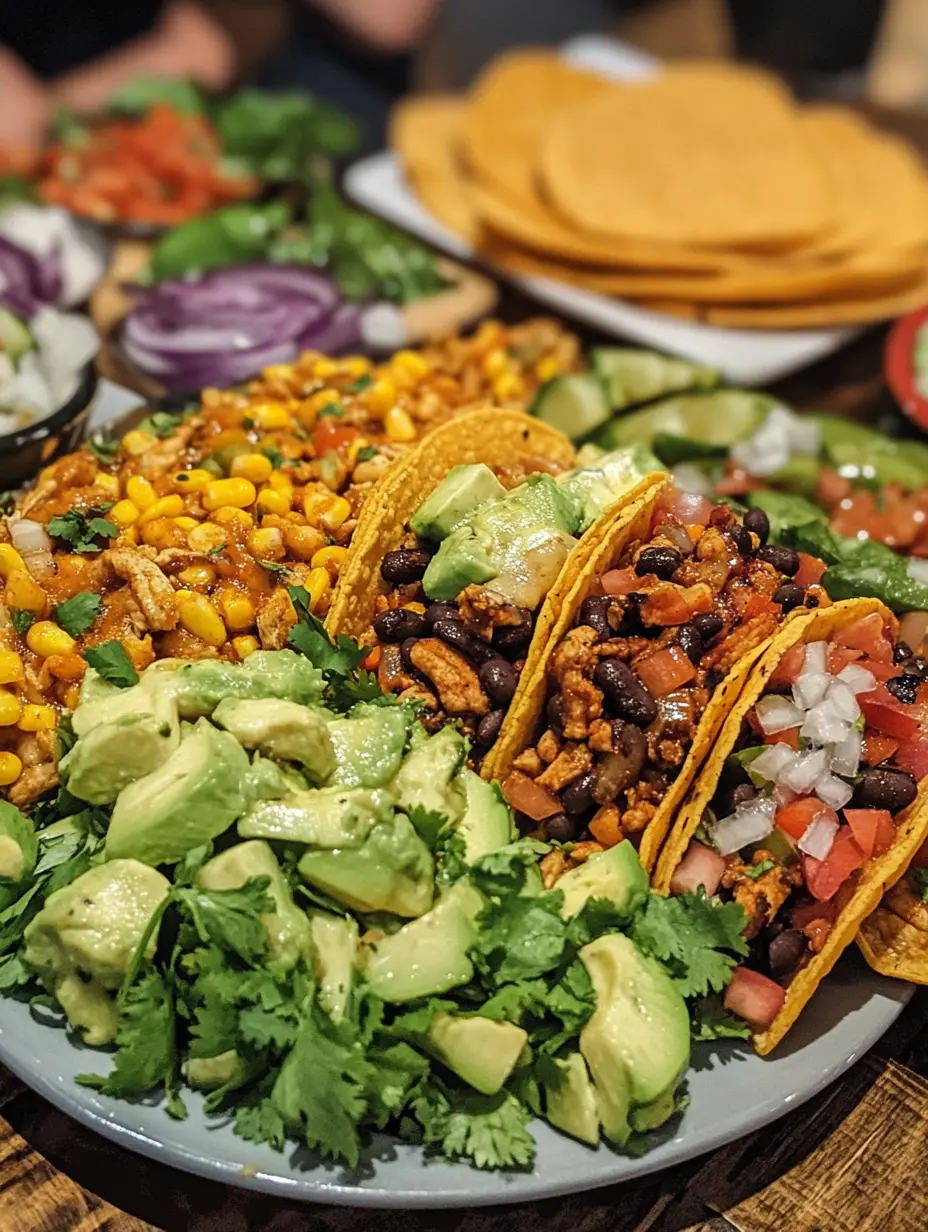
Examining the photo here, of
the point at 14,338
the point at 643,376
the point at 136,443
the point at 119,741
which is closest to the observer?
the point at 119,741

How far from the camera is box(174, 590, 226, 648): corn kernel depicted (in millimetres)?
2713

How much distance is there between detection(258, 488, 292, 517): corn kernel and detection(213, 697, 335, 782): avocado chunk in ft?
2.37

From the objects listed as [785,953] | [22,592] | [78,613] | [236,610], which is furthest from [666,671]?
[22,592]

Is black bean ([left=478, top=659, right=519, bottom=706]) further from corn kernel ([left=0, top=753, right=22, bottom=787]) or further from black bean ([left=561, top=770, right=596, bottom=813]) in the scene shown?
corn kernel ([left=0, top=753, right=22, bottom=787])

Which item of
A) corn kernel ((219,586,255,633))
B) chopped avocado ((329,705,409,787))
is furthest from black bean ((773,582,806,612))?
corn kernel ((219,586,255,633))

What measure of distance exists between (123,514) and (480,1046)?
1631 mm

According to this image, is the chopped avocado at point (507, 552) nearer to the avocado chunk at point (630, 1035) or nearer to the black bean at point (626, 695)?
the black bean at point (626, 695)

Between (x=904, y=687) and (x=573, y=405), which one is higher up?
(x=904, y=687)

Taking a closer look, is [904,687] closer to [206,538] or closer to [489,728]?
[489,728]

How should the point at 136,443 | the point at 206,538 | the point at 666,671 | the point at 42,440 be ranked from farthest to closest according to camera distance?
the point at 42,440, the point at 136,443, the point at 206,538, the point at 666,671

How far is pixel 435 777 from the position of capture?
247cm


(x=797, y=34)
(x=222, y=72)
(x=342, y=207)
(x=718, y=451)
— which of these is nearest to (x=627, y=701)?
(x=718, y=451)

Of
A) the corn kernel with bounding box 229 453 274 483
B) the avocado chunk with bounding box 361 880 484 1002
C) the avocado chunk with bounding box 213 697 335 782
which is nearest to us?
the avocado chunk with bounding box 361 880 484 1002

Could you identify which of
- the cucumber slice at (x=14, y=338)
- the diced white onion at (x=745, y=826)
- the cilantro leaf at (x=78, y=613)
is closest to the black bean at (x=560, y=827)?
the diced white onion at (x=745, y=826)
